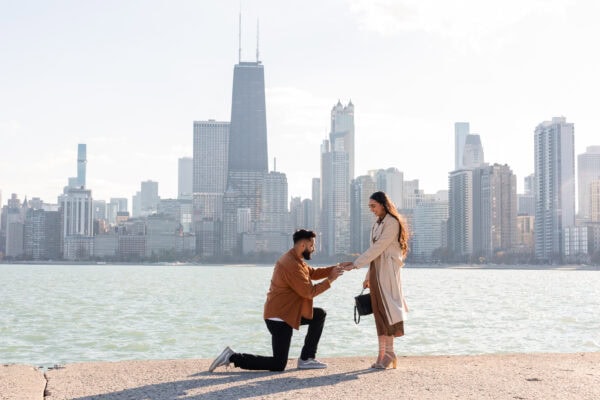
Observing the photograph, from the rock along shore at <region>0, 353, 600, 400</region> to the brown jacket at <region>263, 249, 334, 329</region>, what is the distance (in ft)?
2.30

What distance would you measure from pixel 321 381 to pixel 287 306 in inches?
45.1

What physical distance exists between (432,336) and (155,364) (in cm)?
1582

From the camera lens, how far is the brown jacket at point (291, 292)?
9766 millimetres

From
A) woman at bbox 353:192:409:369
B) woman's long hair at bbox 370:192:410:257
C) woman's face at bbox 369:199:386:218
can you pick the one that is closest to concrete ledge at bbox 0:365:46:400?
woman at bbox 353:192:409:369

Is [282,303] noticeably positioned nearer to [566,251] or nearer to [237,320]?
[237,320]

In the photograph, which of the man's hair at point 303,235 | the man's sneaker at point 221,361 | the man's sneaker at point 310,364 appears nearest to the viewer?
the man's sneaker at point 221,361

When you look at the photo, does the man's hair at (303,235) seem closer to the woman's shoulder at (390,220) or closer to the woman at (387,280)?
the woman at (387,280)

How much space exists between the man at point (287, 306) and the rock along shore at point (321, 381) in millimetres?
166

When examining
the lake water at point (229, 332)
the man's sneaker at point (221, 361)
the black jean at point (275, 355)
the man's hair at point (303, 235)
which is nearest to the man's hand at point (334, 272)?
the man's hair at point (303, 235)

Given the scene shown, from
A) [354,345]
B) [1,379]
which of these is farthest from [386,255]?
[354,345]

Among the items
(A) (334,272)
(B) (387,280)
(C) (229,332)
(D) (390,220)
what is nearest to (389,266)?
(B) (387,280)

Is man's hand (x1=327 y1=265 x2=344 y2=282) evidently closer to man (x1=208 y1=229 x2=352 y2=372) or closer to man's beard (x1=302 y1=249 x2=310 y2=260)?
man (x1=208 y1=229 x2=352 y2=372)

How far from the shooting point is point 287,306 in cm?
993

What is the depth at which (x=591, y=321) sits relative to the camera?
33.8 meters
